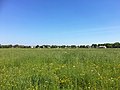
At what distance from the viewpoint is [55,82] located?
6746mm

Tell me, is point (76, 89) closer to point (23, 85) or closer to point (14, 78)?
point (23, 85)

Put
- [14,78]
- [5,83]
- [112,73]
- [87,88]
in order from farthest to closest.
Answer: [112,73], [14,78], [5,83], [87,88]

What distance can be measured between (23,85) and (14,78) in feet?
3.26

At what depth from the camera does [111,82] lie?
6336 millimetres

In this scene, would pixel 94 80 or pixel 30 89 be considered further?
pixel 94 80

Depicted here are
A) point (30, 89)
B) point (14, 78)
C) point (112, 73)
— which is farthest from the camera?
point (112, 73)

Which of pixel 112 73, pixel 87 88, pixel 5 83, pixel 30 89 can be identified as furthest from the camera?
pixel 112 73

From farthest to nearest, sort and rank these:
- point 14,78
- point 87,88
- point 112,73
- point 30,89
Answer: point 112,73 → point 14,78 → point 87,88 → point 30,89

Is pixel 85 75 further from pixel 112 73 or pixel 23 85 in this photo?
pixel 23 85

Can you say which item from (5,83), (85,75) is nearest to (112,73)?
(85,75)

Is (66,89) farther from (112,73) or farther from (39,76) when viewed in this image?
(112,73)

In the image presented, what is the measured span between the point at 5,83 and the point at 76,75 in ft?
7.56

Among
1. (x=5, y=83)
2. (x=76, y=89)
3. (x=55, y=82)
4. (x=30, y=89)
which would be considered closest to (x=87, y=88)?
(x=76, y=89)

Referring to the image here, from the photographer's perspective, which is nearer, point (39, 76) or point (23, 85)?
point (23, 85)
